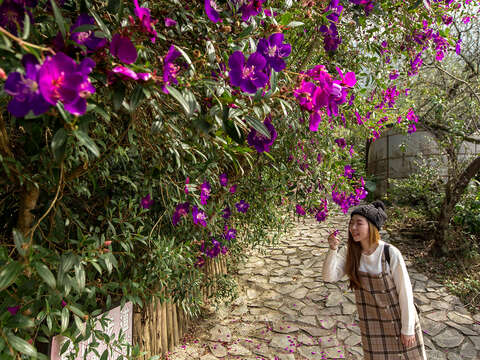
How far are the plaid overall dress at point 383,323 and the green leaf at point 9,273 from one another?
1.93m

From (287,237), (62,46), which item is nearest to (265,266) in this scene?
(287,237)

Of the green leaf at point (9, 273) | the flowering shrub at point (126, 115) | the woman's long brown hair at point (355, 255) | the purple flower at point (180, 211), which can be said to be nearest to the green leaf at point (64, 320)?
the flowering shrub at point (126, 115)

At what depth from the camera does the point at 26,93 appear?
0.46m

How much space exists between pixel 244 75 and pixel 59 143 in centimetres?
39

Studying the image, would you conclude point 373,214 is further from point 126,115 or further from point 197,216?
point 126,115

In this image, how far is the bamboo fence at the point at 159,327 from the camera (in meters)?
2.35

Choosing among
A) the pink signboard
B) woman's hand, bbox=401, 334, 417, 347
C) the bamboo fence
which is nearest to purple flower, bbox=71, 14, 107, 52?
the pink signboard

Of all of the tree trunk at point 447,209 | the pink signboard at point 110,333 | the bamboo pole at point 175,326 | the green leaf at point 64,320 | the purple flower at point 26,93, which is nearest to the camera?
the purple flower at point 26,93

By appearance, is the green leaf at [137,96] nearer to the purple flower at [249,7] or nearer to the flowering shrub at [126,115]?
the flowering shrub at [126,115]

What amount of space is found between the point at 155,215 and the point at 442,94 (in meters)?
5.64

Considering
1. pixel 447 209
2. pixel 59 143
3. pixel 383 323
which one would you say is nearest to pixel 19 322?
pixel 59 143

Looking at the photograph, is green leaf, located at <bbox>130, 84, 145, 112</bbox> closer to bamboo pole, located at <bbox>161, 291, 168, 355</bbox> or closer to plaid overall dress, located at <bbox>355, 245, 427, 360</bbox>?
plaid overall dress, located at <bbox>355, 245, 427, 360</bbox>

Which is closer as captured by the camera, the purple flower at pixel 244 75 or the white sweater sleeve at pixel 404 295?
the purple flower at pixel 244 75

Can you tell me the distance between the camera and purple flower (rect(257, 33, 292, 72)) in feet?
2.57
